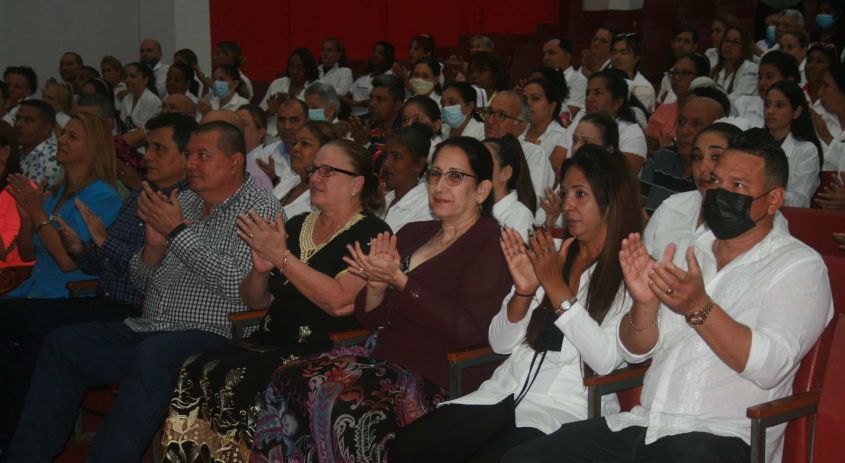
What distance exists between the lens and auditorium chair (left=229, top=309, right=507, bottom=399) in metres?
2.93

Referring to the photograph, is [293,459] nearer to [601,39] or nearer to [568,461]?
[568,461]

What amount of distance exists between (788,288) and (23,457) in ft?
8.94

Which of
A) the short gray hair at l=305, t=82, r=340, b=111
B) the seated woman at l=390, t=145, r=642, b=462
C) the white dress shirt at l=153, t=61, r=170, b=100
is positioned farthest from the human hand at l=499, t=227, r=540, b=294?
the white dress shirt at l=153, t=61, r=170, b=100

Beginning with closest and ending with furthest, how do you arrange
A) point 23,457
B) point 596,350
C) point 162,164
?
point 596,350, point 23,457, point 162,164

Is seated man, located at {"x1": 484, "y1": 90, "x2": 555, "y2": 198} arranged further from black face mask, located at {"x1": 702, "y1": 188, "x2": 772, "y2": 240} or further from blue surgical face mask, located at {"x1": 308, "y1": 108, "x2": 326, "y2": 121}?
black face mask, located at {"x1": 702, "y1": 188, "x2": 772, "y2": 240}

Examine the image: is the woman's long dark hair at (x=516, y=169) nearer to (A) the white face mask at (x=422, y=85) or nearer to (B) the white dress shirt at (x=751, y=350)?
(B) the white dress shirt at (x=751, y=350)

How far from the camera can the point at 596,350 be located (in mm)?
2629

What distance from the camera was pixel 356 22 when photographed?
12.4 metres

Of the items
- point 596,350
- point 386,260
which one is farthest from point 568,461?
point 386,260

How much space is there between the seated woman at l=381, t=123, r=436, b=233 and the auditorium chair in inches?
36.3

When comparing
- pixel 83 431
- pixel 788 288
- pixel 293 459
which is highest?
pixel 788 288

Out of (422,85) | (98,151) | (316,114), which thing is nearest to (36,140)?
(316,114)

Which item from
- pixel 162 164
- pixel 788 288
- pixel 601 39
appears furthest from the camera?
pixel 601 39

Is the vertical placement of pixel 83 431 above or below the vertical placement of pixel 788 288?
below
